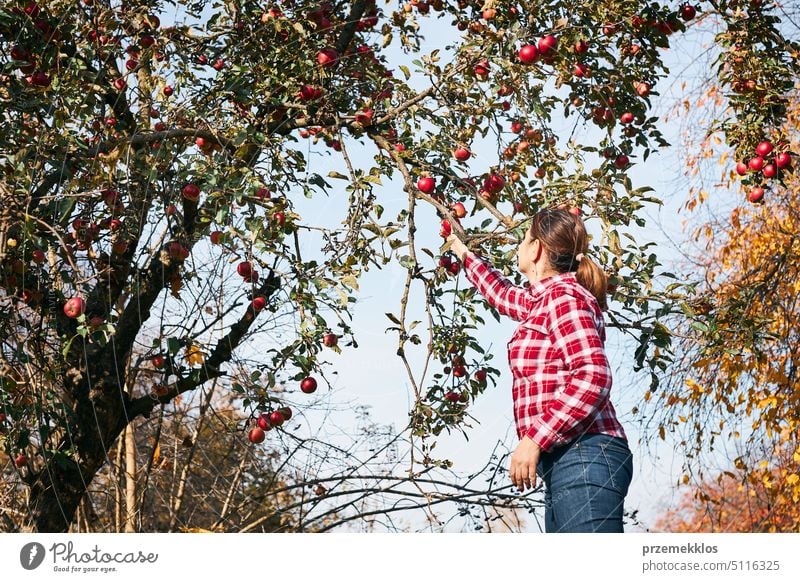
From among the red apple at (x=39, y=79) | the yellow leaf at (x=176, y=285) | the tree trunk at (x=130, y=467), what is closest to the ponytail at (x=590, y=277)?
the yellow leaf at (x=176, y=285)

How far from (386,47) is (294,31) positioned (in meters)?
0.80

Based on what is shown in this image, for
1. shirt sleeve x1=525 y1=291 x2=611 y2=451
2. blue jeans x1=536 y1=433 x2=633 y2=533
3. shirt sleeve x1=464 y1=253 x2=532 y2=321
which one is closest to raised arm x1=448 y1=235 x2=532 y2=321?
shirt sleeve x1=464 y1=253 x2=532 y2=321

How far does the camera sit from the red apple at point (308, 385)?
7.95ft

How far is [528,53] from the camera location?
2.48m

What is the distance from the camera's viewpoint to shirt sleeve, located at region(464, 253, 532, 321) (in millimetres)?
→ 2098

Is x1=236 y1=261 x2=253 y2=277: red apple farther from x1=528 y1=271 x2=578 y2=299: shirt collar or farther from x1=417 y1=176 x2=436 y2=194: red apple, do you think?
x1=528 y1=271 x2=578 y2=299: shirt collar

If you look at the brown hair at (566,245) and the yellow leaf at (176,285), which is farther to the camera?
the yellow leaf at (176,285)

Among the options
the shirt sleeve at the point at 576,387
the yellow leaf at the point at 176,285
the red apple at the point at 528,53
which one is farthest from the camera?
the yellow leaf at the point at 176,285

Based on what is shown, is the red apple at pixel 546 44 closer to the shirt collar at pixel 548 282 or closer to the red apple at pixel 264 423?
the shirt collar at pixel 548 282

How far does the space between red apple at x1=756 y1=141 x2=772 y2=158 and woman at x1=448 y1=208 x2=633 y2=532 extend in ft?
4.49

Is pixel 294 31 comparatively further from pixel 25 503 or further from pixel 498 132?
pixel 25 503

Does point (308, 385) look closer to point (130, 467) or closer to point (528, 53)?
point (528, 53)

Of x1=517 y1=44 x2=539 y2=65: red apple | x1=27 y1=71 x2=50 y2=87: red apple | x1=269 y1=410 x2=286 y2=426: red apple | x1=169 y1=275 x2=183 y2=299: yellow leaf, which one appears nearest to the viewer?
x1=269 y1=410 x2=286 y2=426: red apple

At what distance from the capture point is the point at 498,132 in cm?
279
